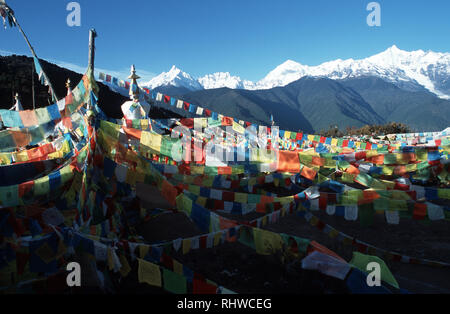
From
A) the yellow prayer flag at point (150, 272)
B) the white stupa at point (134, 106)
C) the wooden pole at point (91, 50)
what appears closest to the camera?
the yellow prayer flag at point (150, 272)

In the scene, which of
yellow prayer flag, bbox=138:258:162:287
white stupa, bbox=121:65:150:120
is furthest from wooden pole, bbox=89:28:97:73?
white stupa, bbox=121:65:150:120

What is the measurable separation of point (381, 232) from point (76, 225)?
5523mm

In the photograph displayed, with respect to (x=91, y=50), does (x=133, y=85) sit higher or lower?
higher

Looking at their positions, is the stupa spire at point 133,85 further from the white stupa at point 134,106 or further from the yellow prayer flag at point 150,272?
the yellow prayer flag at point 150,272

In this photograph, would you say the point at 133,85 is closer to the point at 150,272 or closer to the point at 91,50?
the point at 91,50

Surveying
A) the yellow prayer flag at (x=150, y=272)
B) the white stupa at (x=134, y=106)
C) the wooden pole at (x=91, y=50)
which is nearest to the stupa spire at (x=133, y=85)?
the white stupa at (x=134, y=106)

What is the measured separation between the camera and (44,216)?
4.05 meters

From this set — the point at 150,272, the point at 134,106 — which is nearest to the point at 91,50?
the point at 150,272

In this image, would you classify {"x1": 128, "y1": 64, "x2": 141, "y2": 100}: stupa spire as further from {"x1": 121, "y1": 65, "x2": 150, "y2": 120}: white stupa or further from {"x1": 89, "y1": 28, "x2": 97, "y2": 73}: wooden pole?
{"x1": 89, "y1": 28, "x2": 97, "y2": 73}: wooden pole

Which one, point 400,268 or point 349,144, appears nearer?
point 400,268

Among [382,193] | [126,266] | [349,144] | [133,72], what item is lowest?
[126,266]

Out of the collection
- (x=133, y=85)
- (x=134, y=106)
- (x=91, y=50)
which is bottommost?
(x=134, y=106)
